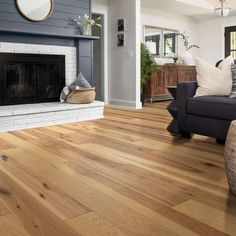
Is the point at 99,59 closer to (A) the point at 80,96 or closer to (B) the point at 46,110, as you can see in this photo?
(A) the point at 80,96

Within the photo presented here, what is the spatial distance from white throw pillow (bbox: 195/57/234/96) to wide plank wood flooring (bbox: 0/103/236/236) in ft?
1.65

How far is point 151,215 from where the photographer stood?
4.65 ft

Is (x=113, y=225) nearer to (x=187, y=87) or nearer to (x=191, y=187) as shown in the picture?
(x=191, y=187)

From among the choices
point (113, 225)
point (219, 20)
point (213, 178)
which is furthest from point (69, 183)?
point (219, 20)

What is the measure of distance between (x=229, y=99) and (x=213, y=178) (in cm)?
104

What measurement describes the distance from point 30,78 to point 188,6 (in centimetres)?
424

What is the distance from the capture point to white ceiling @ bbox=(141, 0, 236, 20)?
20.7ft

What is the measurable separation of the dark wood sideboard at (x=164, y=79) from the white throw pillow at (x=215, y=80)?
3175 millimetres

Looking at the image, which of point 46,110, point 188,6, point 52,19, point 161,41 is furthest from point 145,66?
point 46,110

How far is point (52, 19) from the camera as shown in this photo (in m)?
4.24

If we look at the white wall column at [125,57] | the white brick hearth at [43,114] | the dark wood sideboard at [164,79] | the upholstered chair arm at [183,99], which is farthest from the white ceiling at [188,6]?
the upholstered chair arm at [183,99]

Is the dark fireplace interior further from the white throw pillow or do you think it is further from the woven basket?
the white throw pillow

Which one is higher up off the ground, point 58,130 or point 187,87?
point 187,87

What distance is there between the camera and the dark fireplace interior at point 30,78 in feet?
12.9
